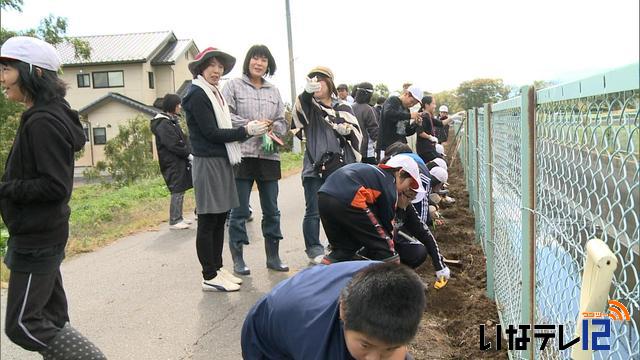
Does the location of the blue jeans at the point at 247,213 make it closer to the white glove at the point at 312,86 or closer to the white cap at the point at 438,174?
the white glove at the point at 312,86

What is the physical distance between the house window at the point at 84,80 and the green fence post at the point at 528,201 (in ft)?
111

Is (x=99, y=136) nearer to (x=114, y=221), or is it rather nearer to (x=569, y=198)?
(x=114, y=221)

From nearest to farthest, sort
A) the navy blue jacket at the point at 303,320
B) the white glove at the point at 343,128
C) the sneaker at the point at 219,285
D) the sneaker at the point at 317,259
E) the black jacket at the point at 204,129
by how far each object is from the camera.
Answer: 1. the navy blue jacket at the point at 303,320
2. the black jacket at the point at 204,129
3. the sneaker at the point at 219,285
4. the white glove at the point at 343,128
5. the sneaker at the point at 317,259

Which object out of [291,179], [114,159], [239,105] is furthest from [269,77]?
[114,159]

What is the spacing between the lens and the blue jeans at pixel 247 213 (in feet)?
15.0

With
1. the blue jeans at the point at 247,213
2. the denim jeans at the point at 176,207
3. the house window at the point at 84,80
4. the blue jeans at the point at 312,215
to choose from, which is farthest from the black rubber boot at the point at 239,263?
the house window at the point at 84,80

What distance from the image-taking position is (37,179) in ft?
7.95

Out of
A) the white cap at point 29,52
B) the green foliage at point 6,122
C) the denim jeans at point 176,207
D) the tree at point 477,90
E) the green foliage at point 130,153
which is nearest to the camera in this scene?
the white cap at point 29,52

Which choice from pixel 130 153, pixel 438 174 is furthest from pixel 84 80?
pixel 438 174

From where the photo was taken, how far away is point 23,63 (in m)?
2.47

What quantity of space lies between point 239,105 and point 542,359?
3.08m

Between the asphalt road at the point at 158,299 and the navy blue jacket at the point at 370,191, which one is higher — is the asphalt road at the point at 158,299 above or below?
below

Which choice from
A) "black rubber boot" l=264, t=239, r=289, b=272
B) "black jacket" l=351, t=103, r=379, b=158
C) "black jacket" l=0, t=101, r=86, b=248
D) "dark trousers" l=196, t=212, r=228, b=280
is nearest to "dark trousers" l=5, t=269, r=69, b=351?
"black jacket" l=0, t=101, r=86, b=248

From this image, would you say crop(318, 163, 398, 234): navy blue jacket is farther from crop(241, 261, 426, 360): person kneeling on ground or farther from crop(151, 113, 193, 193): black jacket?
crop(151, 113, 193, 193): black jacket
